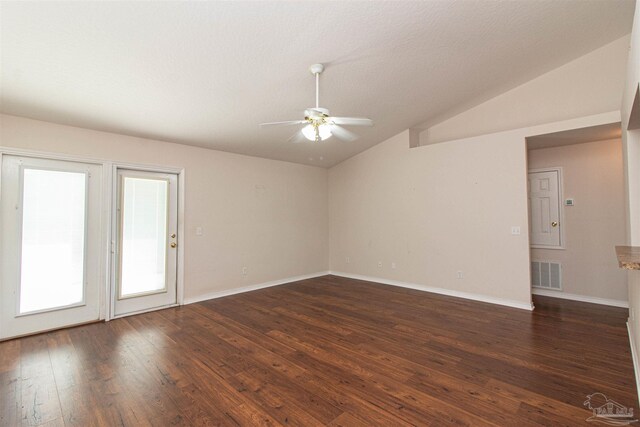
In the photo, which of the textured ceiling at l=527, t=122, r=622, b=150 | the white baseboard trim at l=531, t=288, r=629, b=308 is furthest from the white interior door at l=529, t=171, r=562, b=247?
the white baseboard trim at l=531, t=288, r=629, b=308

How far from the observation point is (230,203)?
16.8 feet

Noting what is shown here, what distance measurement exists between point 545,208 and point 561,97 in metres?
1.77

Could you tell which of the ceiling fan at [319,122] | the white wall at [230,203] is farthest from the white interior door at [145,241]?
the ceiling fan at [319,122]

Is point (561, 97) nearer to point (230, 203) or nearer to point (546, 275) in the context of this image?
point (546, 275)

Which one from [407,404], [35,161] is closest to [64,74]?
[35,161]

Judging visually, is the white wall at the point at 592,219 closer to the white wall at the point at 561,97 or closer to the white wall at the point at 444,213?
the white wall at the point at 561,97

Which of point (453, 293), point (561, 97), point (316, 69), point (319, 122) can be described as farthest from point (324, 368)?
point (561, 97)

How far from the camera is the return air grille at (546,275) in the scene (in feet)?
15.3

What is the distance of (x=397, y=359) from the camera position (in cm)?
269

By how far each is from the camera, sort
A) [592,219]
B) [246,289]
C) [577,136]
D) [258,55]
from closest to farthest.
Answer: [258,55]
[577,136]
[592,219]
[246,289]

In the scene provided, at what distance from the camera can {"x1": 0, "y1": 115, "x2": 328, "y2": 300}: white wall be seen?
11.9 feet

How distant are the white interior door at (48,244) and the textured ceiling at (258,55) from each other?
0.70 metres

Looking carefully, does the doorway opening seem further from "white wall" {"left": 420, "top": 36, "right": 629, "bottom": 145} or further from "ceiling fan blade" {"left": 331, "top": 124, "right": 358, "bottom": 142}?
"ceiling fan blade" {"left": 331, "top": 124, "right": 358, "bottom": 142}

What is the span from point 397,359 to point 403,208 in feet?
10.9
